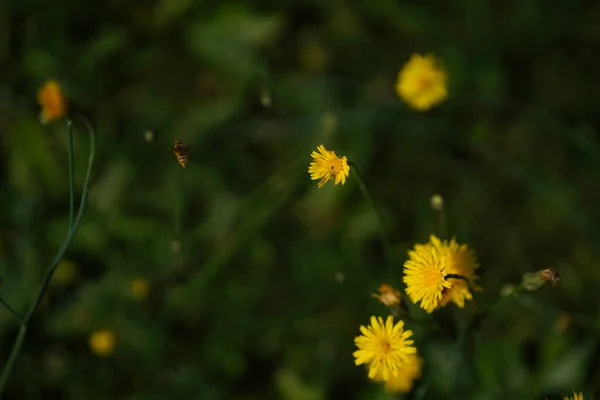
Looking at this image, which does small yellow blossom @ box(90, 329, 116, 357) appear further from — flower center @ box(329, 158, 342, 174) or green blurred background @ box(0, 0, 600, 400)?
flower center @ box(329, 158, 342, 174)

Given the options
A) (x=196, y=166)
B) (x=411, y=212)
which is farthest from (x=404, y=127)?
(x=196, y=166)

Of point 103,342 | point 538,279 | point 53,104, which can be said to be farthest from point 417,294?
point 103,342

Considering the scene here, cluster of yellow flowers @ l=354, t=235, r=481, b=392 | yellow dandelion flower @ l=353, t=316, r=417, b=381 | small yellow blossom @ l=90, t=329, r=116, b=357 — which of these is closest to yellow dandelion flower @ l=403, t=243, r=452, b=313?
cluster of yellow flowers @ l=354, t=235, r=481, b=392

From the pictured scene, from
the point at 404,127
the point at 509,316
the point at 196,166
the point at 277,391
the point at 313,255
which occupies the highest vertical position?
the point at 404,127

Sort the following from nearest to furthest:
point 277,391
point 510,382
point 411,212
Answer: point 510,382 → point 277,391 → point 411,212

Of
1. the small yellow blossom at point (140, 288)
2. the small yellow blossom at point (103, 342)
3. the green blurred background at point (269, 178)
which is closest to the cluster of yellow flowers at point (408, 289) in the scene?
the green blurred background at point (269, 178)

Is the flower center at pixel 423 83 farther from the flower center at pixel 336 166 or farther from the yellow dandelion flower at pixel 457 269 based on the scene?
the flower center at pixel 336 166

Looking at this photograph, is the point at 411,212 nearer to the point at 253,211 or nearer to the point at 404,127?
the point at 404,127

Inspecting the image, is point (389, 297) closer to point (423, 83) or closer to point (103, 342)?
point (423, 83)
